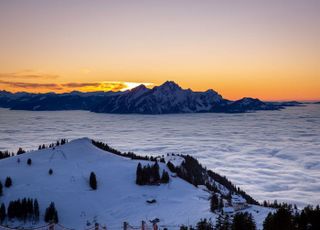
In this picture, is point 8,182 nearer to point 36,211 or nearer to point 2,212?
point 2,212

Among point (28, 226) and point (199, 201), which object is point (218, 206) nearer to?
point (199, 201)

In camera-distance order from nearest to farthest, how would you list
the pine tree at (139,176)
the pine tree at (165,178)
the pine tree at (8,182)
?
the pine tree at (8,182), the pine tree at (139,176), the pine tree at (165,178)

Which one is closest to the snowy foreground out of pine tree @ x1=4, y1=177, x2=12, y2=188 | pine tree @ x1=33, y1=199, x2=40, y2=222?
pine tree @ x1=4, y1=177, x2=12, y2=188

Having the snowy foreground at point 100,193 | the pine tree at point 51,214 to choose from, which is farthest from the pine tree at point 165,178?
the pine tree at point 51,214

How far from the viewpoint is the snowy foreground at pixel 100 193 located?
4385 inches

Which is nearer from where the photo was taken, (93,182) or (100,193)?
(100,193)

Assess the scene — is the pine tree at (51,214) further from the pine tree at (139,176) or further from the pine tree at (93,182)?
the pine tree at (139,176)

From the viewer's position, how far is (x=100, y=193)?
5231 inches

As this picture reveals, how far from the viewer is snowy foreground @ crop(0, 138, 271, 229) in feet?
365

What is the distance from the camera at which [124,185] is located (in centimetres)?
14050

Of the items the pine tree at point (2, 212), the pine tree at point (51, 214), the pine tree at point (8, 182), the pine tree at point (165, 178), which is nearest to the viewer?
the pine tree at point (2, 212)

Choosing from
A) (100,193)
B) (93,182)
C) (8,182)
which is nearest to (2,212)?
(8,182)

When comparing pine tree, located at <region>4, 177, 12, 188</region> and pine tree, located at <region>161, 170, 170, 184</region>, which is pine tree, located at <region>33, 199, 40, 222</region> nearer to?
pine tree, located at <region>4, 177, 12, 188</region>

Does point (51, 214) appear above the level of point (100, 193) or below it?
below
